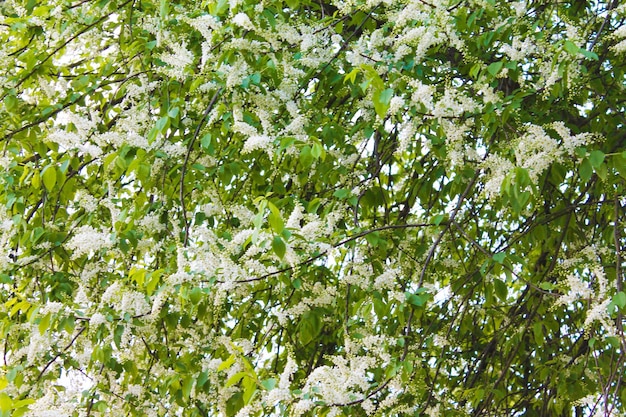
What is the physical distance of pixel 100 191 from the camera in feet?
13.0

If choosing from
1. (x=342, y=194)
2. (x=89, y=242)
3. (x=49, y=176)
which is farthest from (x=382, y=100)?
(x=49, y=176)

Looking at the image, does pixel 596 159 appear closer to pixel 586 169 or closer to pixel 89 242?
pixel 586 169

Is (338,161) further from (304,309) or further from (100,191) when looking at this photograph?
(100,191)

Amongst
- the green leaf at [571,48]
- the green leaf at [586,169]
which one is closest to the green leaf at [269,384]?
the green leaf at [586,169]

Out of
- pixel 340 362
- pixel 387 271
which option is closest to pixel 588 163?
pixel 387 271

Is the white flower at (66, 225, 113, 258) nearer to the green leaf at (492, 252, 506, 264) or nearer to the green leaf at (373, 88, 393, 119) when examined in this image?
the green leaf at (373, 88, 393, 119)

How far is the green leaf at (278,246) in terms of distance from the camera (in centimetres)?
251

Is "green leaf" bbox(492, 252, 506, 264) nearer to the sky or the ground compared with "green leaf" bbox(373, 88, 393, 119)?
nearer to the ground

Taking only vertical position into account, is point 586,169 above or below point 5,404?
above

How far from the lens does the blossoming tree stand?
2.84 m

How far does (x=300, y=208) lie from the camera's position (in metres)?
2.77

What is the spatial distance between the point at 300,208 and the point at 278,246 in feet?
0.94

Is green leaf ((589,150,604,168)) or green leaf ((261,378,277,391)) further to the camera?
green leaf ((589,150,604,168))

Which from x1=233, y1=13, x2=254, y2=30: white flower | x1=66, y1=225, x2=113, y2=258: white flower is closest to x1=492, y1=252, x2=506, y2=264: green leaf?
x1=233, y1=13, x2=254, y2=30: white flower
